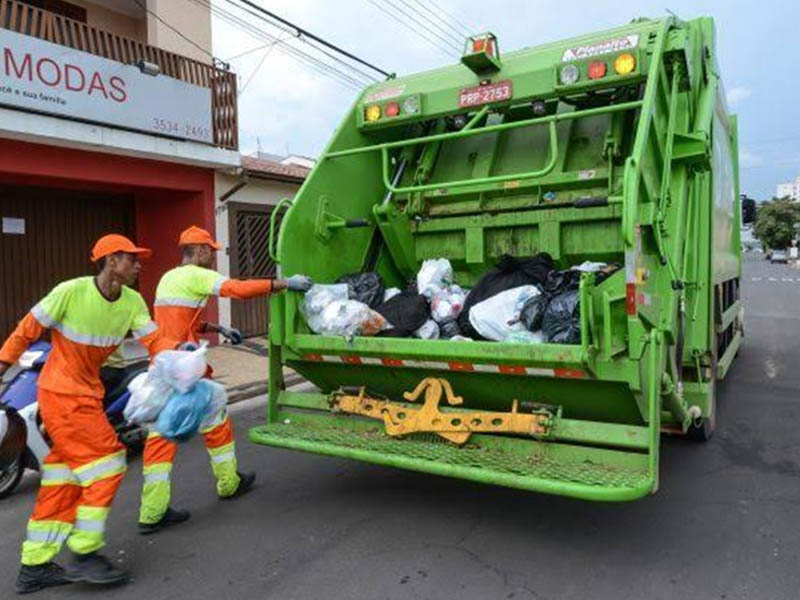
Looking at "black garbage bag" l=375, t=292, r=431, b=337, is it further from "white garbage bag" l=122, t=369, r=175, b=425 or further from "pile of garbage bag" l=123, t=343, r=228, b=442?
"white garbage bag" l=122, t=369, r=175, b=425

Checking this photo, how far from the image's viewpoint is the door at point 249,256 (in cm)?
1057

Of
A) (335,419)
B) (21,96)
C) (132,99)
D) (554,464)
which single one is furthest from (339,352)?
(132,99)

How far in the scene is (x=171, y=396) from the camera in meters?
3.36

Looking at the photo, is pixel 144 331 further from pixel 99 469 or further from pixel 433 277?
pixel 433 277

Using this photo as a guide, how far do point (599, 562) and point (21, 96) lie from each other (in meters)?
7.23

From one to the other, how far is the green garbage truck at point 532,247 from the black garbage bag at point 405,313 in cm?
24

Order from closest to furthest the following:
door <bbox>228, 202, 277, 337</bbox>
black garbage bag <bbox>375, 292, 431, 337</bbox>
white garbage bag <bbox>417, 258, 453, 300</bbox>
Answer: black garbage bag <bbox>375, 292, 431, 337</bbox> < white garbage bag <bbox>417, 258, 453, 300</bbox> < door <bbox>228, 202, 277, 337</bbox>

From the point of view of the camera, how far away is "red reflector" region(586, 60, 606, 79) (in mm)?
3908

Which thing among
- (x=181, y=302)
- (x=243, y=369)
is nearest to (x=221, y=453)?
(x=181, y=302)

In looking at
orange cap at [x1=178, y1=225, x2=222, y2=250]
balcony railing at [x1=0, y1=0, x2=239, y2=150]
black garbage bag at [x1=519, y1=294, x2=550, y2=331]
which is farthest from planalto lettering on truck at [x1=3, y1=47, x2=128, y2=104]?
black garbage bag at [x1=519, y1=294, x2=550, y2=331]

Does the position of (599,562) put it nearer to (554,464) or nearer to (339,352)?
(554,464)

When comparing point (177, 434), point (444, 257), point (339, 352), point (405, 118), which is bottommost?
point (177, 434)

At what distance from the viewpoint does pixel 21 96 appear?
7465 millimetres

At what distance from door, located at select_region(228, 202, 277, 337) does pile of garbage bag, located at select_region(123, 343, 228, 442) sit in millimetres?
7157
